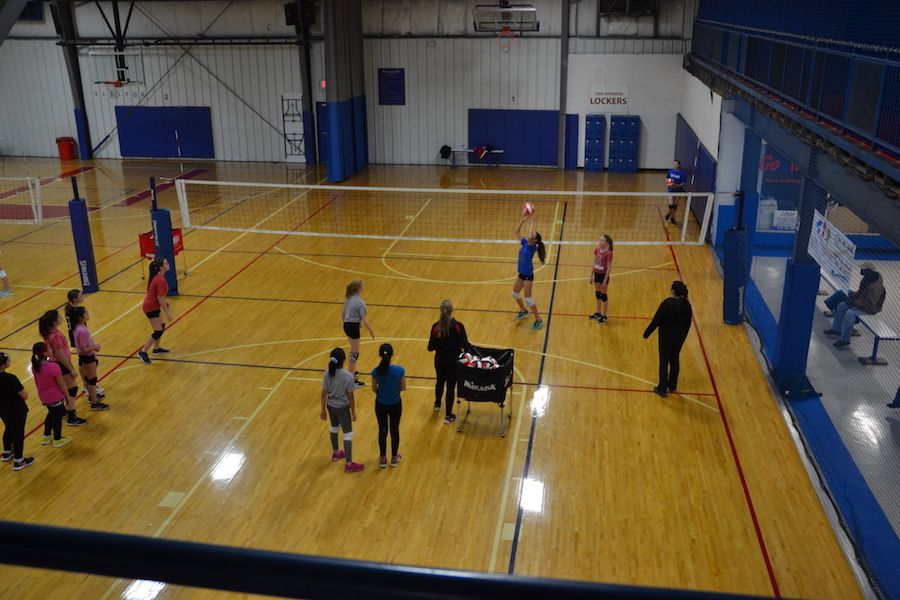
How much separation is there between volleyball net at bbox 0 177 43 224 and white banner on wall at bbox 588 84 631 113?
19.2m

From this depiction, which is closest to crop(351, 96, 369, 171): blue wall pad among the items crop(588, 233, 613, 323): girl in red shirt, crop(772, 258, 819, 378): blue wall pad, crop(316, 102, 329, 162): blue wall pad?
crop(316, 102, 329, 162): blue wall pad

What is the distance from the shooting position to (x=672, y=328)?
1181 centimetres

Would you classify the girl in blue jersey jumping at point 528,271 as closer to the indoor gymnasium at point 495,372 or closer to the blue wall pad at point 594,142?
the indoor gymnasium at point 495,372

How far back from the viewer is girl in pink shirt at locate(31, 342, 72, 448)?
33.9 ft

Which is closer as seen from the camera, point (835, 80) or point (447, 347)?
point (447, 347)

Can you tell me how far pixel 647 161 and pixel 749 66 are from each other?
12.9 m

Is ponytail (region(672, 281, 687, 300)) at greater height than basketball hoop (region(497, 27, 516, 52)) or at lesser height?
lesser

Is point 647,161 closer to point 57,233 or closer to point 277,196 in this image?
point 277,196

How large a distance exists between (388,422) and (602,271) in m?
5.89

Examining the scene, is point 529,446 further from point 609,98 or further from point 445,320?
point 609,98

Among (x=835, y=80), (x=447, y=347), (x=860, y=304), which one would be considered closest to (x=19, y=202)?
(x=447, y=347)

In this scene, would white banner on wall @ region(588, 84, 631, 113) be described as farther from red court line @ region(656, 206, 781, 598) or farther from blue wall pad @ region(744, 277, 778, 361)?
red court line @ region(656, 206, 781, 598)

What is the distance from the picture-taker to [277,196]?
85.6 feet

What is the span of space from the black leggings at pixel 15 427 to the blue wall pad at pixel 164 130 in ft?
78.8
